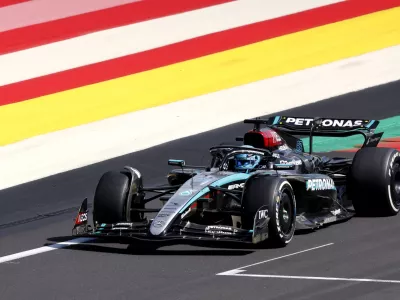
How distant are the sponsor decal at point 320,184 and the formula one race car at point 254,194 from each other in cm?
1

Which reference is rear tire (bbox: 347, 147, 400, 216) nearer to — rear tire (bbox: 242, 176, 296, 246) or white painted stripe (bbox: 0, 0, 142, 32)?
rear tire (bbox: 242, 176, 296, 246)

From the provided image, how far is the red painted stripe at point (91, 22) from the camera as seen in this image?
22234mm

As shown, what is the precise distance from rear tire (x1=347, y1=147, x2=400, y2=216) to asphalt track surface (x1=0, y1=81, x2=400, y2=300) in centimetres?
21

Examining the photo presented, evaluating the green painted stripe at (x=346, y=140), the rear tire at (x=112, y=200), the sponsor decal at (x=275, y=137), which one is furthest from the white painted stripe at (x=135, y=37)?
the rear tire at (x=112, y=200)

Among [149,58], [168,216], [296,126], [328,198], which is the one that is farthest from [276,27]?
[168,216]

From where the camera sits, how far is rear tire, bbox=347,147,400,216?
43.9 ft

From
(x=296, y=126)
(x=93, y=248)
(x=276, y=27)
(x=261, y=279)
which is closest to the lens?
(x=261, y=279)

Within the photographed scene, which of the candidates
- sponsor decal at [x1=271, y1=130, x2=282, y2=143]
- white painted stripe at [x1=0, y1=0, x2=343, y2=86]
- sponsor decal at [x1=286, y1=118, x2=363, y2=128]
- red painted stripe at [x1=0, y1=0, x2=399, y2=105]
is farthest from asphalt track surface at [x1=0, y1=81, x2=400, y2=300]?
white painted stripe at [x1=0, y1=0, x2=343, y2=86]

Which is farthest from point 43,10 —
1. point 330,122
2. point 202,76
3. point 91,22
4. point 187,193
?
point 187,193

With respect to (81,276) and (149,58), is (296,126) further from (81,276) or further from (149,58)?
(149,58)

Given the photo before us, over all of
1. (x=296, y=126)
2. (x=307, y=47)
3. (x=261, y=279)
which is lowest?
(x=261, y=279)

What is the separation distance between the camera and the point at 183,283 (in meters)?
10.6

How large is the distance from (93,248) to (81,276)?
4.75 ft

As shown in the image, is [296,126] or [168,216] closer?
[168,216]
